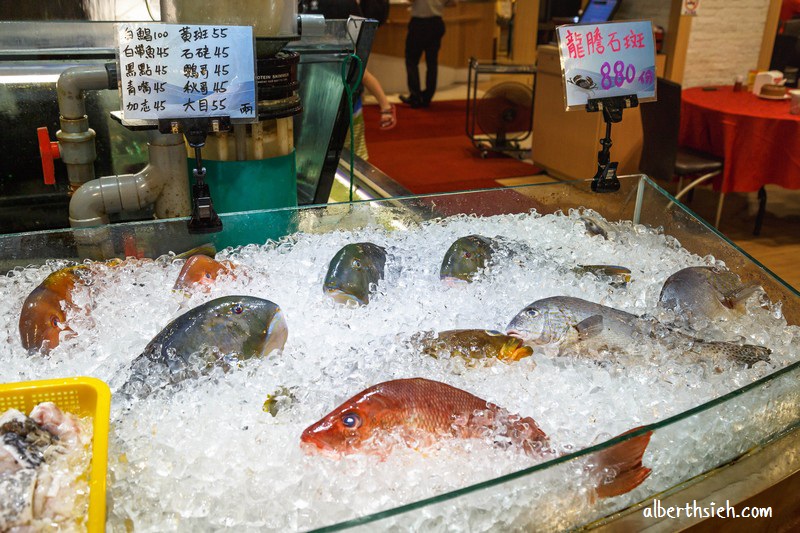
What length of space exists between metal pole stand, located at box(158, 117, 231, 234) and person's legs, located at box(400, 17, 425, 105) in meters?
7.17

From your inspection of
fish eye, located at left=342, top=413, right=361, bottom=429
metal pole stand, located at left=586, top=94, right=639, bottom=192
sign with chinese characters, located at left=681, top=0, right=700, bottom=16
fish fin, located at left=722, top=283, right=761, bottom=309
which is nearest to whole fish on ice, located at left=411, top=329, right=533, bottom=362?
fish eye, located at left=342, top=413, right=361, bottom=429

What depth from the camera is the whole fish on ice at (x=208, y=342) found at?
1.11 meters

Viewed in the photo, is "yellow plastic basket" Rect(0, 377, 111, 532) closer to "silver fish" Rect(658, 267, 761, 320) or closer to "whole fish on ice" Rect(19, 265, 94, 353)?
"whole fish on ice" Rect(19, 265, 94, 353)

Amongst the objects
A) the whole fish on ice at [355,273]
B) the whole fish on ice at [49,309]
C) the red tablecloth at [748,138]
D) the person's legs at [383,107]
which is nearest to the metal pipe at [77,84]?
the whole fish on ice at [49,309]

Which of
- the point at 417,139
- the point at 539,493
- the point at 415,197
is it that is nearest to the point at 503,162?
the point at 417,139

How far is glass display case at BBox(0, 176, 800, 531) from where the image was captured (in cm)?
88

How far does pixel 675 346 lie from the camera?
1.25 metres

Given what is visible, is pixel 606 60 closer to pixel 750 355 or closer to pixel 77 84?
pixel 750 355

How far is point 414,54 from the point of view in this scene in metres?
8.28

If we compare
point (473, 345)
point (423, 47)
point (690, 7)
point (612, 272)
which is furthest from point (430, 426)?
point (423, 47)

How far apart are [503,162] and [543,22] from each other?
3446 mm

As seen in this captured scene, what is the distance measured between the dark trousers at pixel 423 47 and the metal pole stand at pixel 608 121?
6785 mm

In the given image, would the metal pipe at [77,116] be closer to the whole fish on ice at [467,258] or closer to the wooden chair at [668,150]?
the whole fish on ice at [467,258]

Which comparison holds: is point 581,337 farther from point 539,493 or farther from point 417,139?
point 417,139
